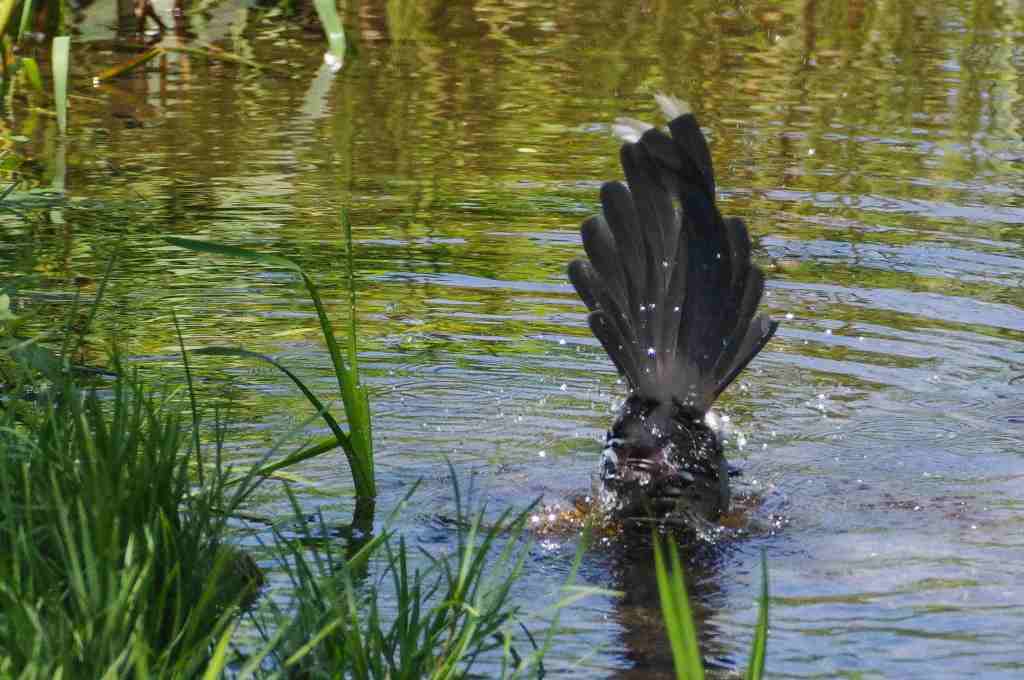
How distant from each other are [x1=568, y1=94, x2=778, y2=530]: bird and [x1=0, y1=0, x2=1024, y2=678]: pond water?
0.89ft

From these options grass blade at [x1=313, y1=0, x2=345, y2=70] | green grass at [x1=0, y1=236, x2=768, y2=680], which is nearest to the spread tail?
green grass at [x1=0, y1=236, x2=768, y2=680]

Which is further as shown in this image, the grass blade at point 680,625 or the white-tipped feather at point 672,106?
the white-tipped feather at point 672,106

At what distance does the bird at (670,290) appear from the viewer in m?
3.80

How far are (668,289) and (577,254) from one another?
2.02 m

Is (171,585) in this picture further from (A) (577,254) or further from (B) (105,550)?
(A) (577,254)

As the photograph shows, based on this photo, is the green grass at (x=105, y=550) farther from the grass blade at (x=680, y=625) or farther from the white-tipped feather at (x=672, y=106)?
the white-tipped feather at (x=672, y=106)

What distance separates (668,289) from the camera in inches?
153

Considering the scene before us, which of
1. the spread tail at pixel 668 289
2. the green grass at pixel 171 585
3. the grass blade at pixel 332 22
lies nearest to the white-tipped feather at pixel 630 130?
the spread tail at pixel 668 289

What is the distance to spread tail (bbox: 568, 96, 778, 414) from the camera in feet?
12.7

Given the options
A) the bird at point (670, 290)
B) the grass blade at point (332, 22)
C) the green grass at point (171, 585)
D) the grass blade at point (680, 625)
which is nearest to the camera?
the grass blade at point (680, 625)

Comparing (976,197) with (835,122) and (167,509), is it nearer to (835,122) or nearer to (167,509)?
(835,122)

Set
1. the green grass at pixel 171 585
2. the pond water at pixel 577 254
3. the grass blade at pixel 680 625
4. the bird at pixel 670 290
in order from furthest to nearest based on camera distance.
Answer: the bird at pixel 670 290 → the pond water at pixel 577 254 → the green grass at pixel 171 585 → the grass blade at pixel 680 625

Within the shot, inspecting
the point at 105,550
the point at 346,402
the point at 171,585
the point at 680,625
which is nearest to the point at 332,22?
the point at 346,402

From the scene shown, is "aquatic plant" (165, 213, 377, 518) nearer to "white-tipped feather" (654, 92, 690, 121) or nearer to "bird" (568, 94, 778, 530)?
"bird" (568, 94, 778, 530)
